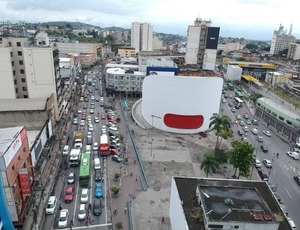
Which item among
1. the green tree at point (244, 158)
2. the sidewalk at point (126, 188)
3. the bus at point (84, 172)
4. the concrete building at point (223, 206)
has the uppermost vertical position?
the concrete building at point (223, 206)

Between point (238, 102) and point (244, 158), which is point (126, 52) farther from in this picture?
point (244, 158)

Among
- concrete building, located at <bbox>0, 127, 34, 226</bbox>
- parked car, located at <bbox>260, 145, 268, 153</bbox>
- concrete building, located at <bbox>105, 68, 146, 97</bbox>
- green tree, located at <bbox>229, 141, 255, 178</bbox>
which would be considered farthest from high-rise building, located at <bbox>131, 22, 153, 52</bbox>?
concrete building, located at <bbox>0, 127, 34, 226</bbox>

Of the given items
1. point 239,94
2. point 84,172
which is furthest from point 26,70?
point 239,94

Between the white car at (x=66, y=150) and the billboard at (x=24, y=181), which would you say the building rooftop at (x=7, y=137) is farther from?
the white car at (x=66, y=150)

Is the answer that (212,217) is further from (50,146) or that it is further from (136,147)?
(50,146)

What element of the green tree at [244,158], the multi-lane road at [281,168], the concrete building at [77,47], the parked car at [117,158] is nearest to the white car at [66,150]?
the parked car at [117,158]

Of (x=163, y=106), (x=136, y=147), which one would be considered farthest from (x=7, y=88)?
(x=163, y=106)
